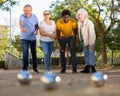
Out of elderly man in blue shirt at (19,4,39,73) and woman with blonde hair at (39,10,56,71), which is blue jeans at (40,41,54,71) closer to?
woman with blonde hair at (39,10,56,71)

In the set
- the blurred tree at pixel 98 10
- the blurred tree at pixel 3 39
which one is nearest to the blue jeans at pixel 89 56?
the blurred tree at pixel 98 10

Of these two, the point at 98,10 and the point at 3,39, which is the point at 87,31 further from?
the point at 3,39

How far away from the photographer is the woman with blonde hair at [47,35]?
10617 millimetres

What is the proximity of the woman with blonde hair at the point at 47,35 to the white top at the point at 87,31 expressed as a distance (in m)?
0.70

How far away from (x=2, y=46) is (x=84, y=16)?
6155cm

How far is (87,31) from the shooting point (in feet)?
35.4

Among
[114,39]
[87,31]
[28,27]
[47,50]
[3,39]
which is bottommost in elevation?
[3,39]

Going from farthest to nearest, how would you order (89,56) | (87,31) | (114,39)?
(114,39)
(89,56)
(87,31)

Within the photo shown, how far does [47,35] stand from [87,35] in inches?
41.5

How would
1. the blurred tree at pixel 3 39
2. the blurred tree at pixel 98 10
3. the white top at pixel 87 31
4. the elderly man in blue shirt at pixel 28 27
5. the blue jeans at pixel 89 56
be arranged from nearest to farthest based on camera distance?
1. the elderly man in blue shirt at pixel 28 27
2. the white top at pixel 87 31
3. the blue jeans at pixel 89 56
4. the blurred tree at pixel 98 10
5. the blurred tree at pixel 3 39

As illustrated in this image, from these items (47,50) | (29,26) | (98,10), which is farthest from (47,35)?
(98,10)

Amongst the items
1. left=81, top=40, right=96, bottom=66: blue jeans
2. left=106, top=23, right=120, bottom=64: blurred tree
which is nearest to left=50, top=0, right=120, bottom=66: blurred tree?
left=106, top=23, right=120, bottom=64: blurred tree

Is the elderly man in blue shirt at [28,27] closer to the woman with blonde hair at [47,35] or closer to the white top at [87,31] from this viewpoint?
the woman with blonde hair at [47,35]

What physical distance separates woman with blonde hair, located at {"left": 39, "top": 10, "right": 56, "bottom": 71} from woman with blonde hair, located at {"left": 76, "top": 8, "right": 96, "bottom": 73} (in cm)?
72
